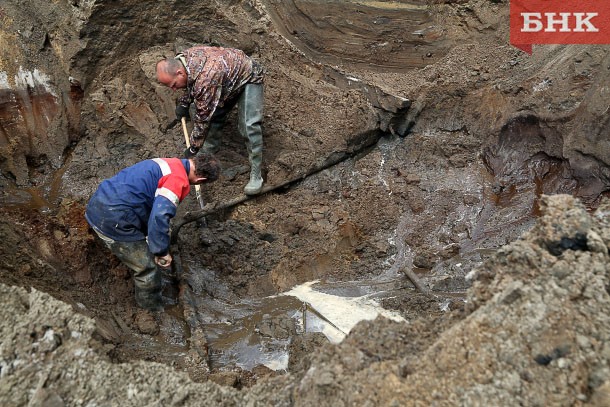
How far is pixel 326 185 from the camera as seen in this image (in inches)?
214

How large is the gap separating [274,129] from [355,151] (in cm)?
82

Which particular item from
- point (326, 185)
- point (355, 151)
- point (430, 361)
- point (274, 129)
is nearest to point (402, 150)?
point (355, 151)

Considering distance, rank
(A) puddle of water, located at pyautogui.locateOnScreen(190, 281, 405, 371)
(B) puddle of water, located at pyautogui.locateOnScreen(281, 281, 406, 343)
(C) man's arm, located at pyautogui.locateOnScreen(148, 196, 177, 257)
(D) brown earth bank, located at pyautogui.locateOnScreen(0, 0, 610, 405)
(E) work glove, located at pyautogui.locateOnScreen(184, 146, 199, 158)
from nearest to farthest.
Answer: (D) brown earth bank, located at pyautogui.locateOnScreen(0, 0, 610, 405) → (C) man's arm, located at pyautogui.locateOnScreen(148, 196, 177, 257) → (A) puddle of water, located at pyautogui.locateOnScreen(190, 281, 405, 371) → (B) puddle of water, located at pyautogui.locateOnScreen(281, 281, 406, 343) → (E) work glove, located at pyautogui.locateOnScreen(184, 146, 199, 158)

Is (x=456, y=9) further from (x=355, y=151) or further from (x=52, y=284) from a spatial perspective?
(x=52, y=284)

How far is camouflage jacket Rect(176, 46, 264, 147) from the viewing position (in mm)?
4629

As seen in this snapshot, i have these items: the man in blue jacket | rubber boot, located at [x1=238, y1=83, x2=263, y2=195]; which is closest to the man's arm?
the man in blue jacket

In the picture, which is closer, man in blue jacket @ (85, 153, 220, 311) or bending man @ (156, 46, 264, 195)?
man in blue jacket @ (85, 153, 220, 311)

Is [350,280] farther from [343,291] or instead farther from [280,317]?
[280,317]

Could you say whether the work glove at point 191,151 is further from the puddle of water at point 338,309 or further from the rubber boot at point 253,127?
the puddle of water at point 338,309

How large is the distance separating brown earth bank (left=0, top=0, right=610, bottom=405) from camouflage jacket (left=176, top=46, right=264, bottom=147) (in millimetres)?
729

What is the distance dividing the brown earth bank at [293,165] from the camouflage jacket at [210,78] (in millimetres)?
729
